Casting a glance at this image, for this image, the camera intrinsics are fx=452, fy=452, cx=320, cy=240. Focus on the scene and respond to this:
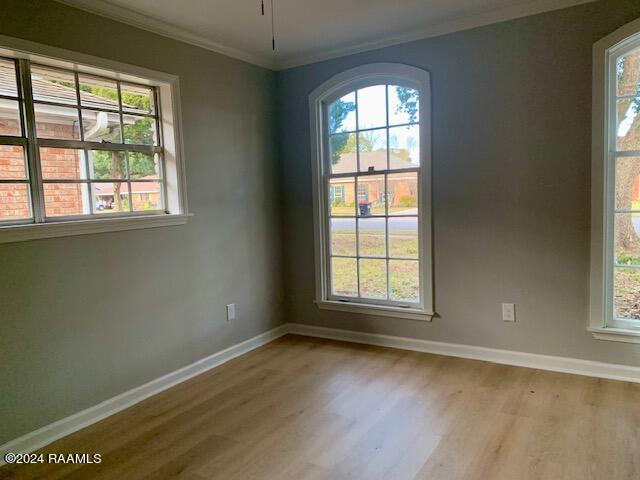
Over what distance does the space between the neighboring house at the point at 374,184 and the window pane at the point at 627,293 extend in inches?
59.1

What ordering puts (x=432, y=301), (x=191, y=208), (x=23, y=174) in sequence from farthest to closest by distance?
(x=432, y=301) → (x=191, y=208) → (x=23, y=174)

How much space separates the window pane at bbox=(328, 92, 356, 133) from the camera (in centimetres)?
383

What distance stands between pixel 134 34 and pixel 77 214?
121cm

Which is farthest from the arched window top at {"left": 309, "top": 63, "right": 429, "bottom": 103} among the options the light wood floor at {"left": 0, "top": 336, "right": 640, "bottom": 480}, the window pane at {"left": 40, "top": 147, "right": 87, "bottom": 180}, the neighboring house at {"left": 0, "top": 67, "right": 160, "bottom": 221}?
the light wood floor at {"left": 0, "top": 336, "right": 640, "bottom": 480}

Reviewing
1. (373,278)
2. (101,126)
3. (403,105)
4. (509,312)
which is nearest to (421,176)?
(403,105)

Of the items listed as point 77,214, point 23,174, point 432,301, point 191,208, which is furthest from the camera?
point 432,301

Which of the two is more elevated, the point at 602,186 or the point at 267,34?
the point at 267,34

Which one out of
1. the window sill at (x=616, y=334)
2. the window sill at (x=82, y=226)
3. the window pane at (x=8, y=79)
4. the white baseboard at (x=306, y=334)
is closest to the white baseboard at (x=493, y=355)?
the white baseboard at (x=306, y=334)

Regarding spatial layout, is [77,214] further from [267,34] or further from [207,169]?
[267,34]

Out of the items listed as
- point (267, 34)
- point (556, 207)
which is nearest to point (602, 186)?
point (556, 207)

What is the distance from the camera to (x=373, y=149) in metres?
3.76

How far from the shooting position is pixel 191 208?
332cm

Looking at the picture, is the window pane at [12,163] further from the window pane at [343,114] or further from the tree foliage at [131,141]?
the window pane at [343,114]

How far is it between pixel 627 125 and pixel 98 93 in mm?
3357
